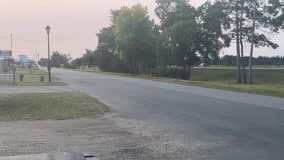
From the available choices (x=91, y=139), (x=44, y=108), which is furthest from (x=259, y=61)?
(x=91, y=139)

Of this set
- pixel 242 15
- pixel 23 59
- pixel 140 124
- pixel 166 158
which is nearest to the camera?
pixel 166 158

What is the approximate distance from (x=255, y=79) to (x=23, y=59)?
125 ft

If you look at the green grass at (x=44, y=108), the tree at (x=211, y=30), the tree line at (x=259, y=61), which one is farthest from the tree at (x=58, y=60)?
the green grass at (x=44, y=108)

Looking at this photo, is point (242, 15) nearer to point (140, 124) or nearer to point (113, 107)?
point (113, 107)

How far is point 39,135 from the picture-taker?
985 cm

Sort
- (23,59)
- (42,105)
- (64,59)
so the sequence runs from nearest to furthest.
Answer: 1. (42,105)
2. (23,59)
3. (64,59)

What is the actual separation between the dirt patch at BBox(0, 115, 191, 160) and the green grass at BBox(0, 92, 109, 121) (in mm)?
1501

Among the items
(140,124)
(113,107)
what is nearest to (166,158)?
(140,124)

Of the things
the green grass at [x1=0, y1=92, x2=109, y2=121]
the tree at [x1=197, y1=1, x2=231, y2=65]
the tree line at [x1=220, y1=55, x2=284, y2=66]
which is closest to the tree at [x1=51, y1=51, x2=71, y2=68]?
the tree line at [x1=220, y1=55, x2=284, y2=66]

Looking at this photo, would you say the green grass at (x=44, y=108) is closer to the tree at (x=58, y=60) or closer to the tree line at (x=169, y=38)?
the tree line at (x=169, y=38)

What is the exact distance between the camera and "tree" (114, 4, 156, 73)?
221 feet

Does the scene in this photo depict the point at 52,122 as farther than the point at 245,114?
No

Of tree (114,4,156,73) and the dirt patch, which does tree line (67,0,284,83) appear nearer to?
tree (114,4,156,73)

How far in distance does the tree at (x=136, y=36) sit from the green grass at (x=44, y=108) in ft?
162
